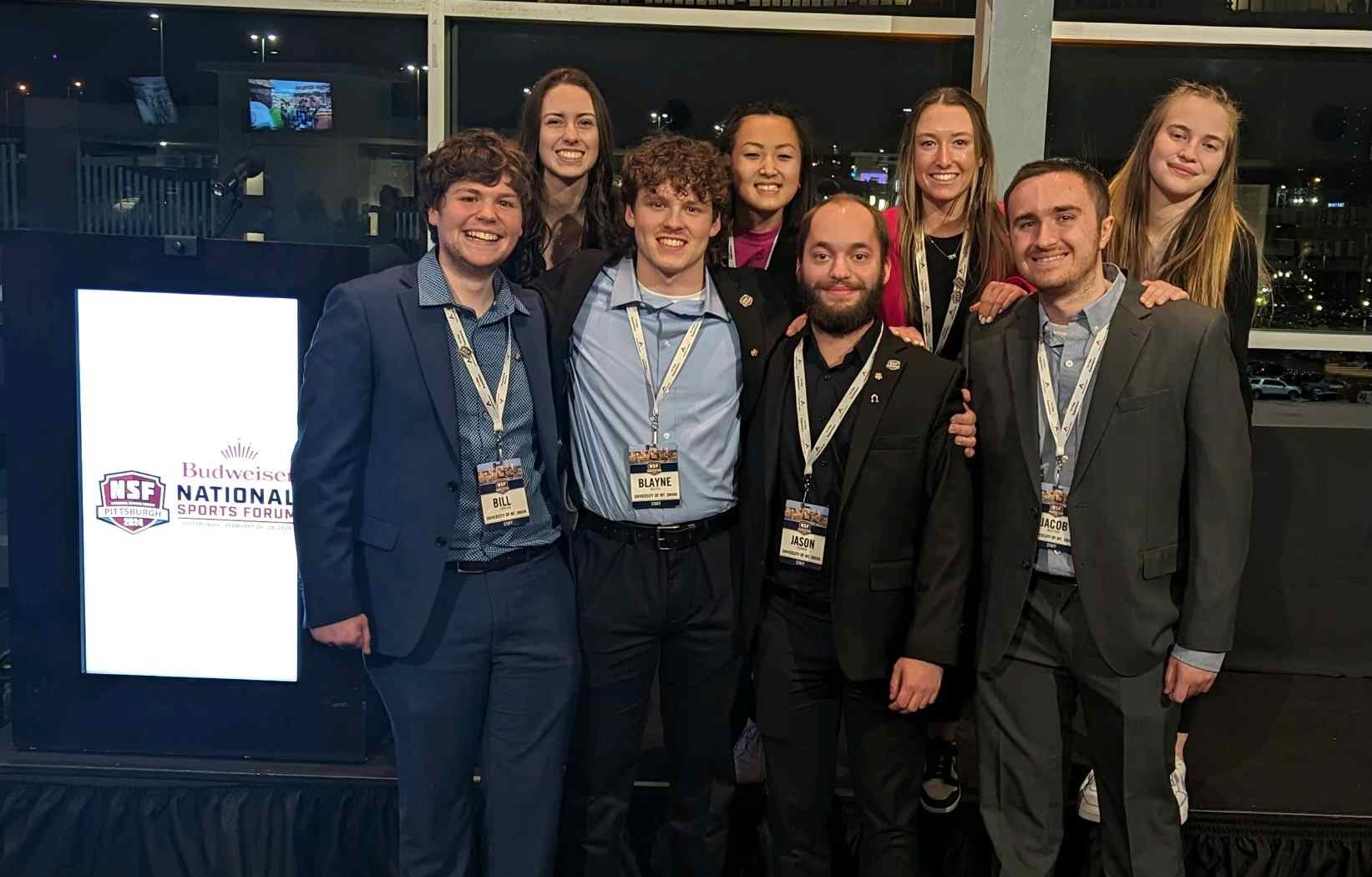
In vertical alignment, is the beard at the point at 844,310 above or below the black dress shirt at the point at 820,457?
above

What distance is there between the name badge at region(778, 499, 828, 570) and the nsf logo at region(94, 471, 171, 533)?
1.69m

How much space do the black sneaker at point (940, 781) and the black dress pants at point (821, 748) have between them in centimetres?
51

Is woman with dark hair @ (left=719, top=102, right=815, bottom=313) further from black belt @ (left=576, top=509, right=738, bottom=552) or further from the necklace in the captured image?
black belt @ (left=576, top=509, right=738, bottom=552)

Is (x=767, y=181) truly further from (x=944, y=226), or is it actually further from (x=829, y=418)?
(x=829, y=418)

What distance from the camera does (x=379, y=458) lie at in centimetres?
203

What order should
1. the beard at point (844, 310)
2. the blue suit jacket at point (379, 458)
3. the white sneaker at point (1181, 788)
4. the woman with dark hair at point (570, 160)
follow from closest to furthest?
the blue suit jacket at point (379, 458), the beard at point (844, 310), the white sneaker at point (1181, 788), the woman with dark hair at point (570, 160)

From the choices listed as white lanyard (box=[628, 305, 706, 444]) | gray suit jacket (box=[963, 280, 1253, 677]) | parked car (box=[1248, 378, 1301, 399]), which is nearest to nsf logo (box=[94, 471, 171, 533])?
white lanyard (box=[628, 305, 706, 444])

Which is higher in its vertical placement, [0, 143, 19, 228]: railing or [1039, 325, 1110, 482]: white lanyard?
[0, 143, 19, 228]: railing

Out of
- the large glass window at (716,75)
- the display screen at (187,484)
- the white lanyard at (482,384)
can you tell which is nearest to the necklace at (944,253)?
the white lanyard at (482,384)

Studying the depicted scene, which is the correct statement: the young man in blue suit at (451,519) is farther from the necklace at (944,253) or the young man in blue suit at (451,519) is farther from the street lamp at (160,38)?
the street lamp at (160,38)

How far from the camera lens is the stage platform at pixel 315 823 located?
Result: 2.61 meters

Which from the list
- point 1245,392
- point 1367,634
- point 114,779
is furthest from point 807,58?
point 114,779

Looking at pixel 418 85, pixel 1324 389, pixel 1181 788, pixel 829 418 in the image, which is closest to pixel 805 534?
pixel 829 418

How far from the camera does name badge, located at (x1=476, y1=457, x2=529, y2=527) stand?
2033mm
